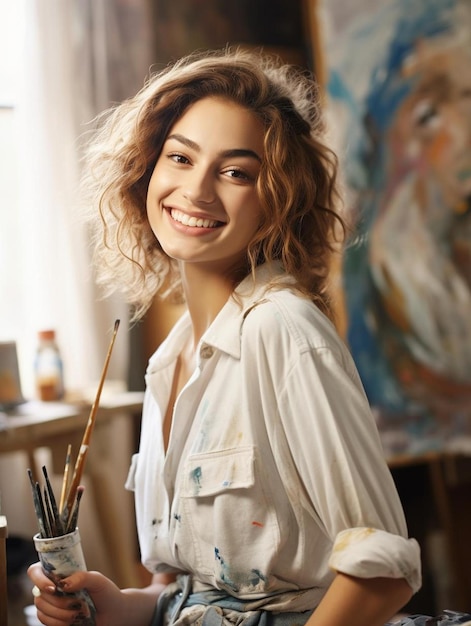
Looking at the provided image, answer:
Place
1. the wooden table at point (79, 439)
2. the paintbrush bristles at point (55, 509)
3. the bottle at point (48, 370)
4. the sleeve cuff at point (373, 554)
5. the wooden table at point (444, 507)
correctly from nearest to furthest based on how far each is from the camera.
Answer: the sleeve cuff at point (373, 554)
the paintbrush bristles at point (55, 509)
the wooden table at point (79, 439)
the bottle at point (48, 370)
the wooden table at point (444, 507)

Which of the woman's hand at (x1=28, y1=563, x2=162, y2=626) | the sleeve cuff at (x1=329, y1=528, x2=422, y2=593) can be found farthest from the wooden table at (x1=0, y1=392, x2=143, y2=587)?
the sleeve cuff at (x1=329, y1=528, x2=422, y2=593)

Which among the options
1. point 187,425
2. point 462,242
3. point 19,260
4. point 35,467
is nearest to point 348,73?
point 462,242

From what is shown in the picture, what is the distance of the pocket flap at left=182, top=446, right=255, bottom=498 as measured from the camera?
1.05m

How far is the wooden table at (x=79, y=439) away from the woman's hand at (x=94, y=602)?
1.06m

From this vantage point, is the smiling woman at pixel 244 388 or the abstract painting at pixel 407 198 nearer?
the smiling woman at pixel 244 388

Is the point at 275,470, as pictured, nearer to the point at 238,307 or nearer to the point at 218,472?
the point at 218,472

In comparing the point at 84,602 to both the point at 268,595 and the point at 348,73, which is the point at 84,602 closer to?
the point at 268,595

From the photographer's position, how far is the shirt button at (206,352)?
3.79 feet

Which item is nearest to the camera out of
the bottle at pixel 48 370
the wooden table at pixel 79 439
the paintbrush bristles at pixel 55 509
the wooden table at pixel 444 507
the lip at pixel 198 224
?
the paintbrush bristles at pixel 55 509

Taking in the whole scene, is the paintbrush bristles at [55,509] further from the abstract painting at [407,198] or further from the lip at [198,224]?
the abstract painting at [407,198]

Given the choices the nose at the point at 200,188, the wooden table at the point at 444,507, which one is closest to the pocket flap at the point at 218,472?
the nose at the point at 200,188

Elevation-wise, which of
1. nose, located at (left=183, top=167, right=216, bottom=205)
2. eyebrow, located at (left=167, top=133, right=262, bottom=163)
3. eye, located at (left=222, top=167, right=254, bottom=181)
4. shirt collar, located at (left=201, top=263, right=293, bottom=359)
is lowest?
shirt collar, located at (left=201, top=263, right=293, bottom=359)

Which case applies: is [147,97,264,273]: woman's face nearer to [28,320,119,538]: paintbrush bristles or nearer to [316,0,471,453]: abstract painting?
[28,320,119,538]: paintbrush bristles

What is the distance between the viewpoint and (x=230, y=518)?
1075mm
